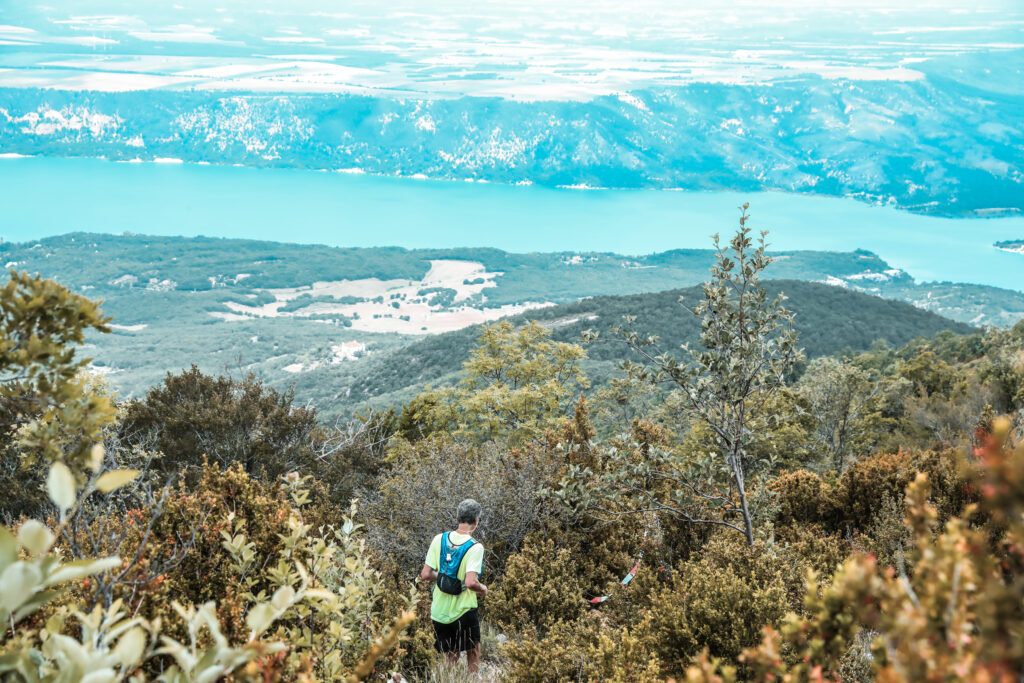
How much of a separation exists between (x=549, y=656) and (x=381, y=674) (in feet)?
4.03

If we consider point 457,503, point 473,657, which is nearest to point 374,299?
point 457,503

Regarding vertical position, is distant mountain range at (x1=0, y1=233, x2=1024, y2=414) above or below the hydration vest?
below

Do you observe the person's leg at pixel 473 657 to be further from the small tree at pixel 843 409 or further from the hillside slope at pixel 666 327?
the hillside slope at pixel 666 327

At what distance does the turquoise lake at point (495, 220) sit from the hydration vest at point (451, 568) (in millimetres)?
131949

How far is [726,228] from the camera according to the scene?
14000cm

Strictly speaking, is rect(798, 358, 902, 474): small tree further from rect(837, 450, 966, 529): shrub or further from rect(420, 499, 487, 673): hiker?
rect(420, 499, 487, 673): hiker

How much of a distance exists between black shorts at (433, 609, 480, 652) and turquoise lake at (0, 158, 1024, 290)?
433 feet

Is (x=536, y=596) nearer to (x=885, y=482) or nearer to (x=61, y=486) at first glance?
(x=885, y=482)

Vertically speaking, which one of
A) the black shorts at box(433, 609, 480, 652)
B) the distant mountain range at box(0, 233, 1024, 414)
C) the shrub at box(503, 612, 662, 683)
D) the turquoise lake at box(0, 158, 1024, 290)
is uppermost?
the turquoise lake at box(0, 158, 1024, 290)

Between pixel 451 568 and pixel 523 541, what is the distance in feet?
8.90

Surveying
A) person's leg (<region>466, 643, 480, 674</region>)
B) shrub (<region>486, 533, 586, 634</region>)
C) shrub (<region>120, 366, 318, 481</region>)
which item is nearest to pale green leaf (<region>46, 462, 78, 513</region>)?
person's leg (<region>466, 643, 480, 674</region>)

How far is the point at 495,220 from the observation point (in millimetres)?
170875

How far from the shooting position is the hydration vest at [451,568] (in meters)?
5.90

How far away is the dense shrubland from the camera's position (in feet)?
5.73
